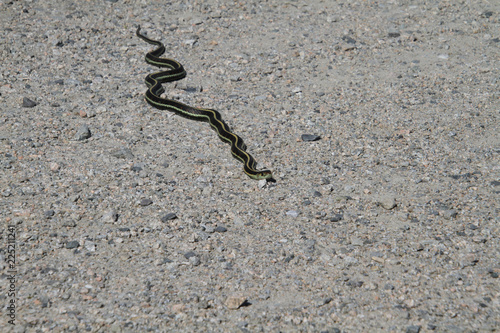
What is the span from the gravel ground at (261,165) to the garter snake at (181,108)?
142 millimetres

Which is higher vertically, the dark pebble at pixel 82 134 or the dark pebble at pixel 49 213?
the dark pebble at pixel 82 134

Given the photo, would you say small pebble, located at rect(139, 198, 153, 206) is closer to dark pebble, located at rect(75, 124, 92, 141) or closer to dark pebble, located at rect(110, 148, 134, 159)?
dark pebble, located at rect(110, 148, 134, 159)

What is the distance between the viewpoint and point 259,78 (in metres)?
8.73

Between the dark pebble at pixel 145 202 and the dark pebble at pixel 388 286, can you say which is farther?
the dark pebble at pixel 145 202

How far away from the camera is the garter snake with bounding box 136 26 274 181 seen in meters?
6.63

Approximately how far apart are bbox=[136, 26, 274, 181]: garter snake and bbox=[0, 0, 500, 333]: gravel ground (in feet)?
0.47

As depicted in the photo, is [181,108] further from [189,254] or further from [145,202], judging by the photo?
[189,254]

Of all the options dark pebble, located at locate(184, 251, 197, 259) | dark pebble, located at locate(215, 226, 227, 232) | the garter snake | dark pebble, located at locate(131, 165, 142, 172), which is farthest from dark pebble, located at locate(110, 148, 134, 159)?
dark pebble, located at locate(184, 251, 197, 259)

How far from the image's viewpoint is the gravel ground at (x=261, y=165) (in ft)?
15.6

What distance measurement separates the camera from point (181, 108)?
785 cm

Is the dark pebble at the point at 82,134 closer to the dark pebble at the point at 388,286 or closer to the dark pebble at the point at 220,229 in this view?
the dark pebble at the point at 220,229

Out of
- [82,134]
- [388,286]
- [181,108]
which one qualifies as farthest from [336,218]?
[82,134]

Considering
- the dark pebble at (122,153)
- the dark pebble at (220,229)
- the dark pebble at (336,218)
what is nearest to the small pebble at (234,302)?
the dark pebble at (220,229)

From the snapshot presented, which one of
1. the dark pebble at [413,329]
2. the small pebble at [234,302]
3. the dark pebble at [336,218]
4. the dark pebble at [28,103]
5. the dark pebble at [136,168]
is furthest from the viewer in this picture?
the dark pebble at [28,103]
